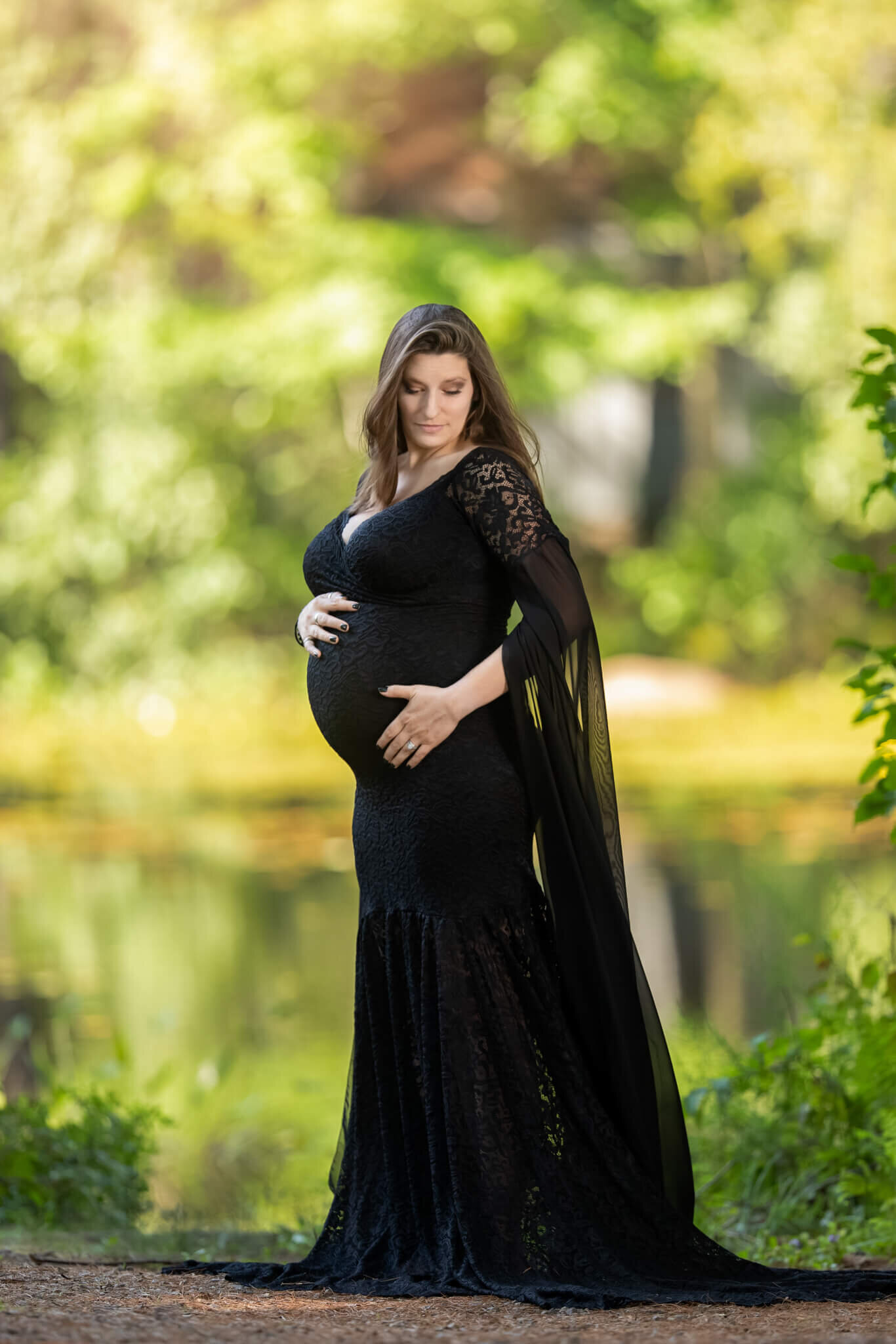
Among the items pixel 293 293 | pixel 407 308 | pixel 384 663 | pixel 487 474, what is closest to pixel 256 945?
pixel 384 663

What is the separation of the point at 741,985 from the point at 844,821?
3.59 meters

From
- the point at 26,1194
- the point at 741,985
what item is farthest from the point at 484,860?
the point at 741,985

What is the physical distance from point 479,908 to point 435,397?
0.91 meters

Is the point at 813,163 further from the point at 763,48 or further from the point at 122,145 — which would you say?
the point at 122,145

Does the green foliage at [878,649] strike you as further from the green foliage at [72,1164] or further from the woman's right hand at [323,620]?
the green foliage at [72,1164]

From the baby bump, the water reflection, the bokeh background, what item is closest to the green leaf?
the baby bump

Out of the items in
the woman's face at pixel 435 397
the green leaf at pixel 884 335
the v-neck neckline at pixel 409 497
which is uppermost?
the green leaf at pixel 884 335

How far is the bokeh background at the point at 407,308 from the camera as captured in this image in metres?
14.1

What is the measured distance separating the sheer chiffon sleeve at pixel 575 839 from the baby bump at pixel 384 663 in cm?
11

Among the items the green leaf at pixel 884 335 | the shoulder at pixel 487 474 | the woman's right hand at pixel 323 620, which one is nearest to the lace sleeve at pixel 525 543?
the shoulder at pixel 487 474

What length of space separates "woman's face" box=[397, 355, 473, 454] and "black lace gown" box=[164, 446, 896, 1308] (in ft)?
0.24

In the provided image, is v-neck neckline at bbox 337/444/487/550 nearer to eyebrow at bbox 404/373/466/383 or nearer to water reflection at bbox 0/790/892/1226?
eyebrow at bbox 404/373/466/383

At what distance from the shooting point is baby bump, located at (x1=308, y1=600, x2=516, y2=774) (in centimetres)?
269

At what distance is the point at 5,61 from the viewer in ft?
51.9
